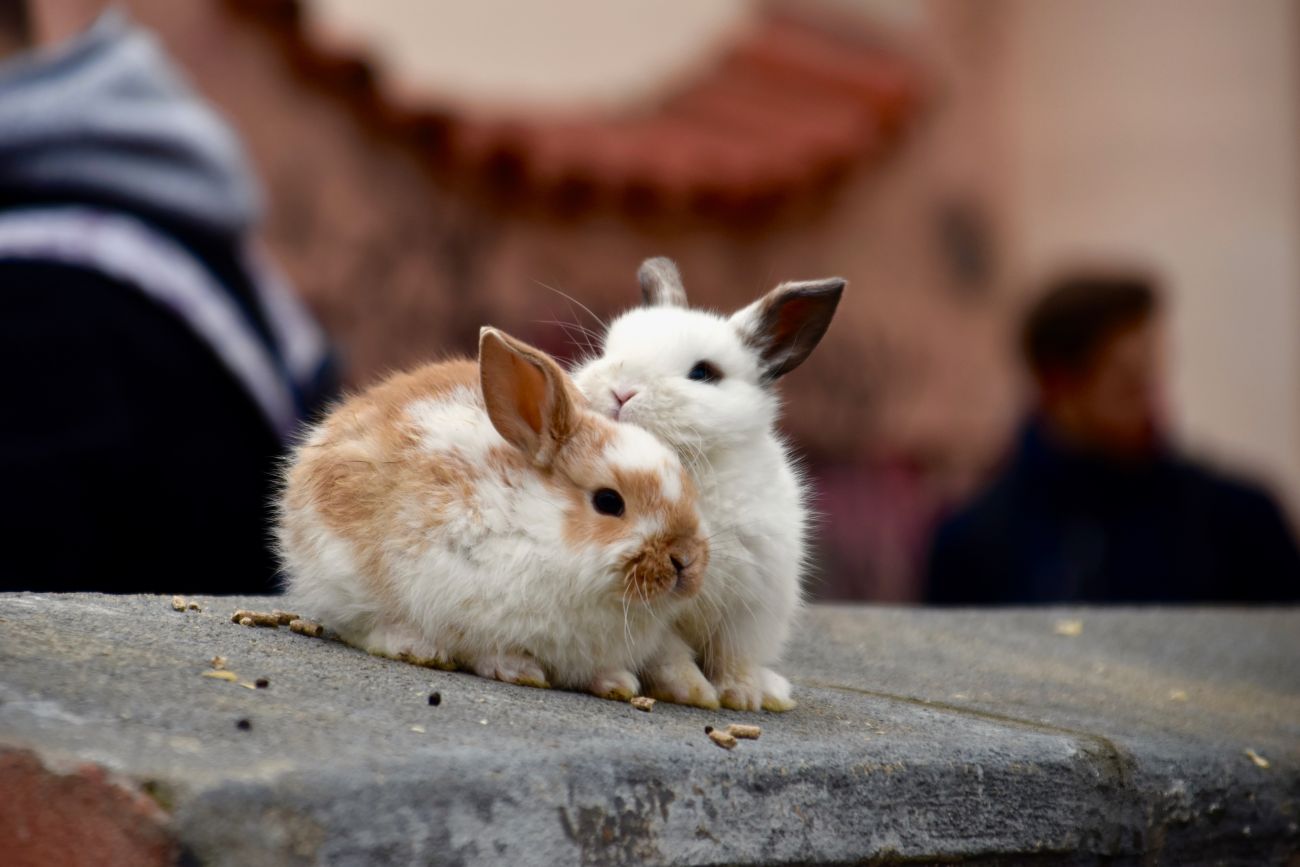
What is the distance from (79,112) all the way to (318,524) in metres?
1.79

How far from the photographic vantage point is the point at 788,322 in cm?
220

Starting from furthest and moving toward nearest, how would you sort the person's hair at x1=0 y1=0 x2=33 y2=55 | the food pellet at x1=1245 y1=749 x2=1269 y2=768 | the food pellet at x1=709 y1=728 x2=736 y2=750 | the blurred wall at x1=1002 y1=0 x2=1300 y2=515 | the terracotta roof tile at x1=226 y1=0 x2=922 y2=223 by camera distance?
the blurred wall at x1=1002 y1=0 x2=1300 y2=515 < the terracotta roof tile at x1=226 y1=0 x2=922 y2=223 < the person's hair at x1=0 y1=0 x2=33 y2=55 < the food pellet at x1=1245 y1=749 x2=1269 y2=768 < the food pellet at x1=709 y1=728 x2=736 y2=750

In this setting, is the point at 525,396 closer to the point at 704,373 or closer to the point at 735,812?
the point at 704,373

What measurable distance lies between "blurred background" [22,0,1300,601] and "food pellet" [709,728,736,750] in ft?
12.1

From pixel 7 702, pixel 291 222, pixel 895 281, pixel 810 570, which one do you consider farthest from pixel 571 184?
pixel 7 702

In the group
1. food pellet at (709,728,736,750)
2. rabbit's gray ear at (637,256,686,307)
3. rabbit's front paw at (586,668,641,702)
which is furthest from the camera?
rabbit's gray ear at (637,256,686,307)

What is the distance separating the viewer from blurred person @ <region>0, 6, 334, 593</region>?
3129 millimetres

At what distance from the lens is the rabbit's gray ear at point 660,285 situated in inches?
92.5

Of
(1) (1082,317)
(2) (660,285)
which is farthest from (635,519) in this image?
(1) (1082,317)

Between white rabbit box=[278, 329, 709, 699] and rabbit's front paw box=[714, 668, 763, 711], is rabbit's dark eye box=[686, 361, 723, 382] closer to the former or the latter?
white rabbit box=[278, 329, 709, 699]

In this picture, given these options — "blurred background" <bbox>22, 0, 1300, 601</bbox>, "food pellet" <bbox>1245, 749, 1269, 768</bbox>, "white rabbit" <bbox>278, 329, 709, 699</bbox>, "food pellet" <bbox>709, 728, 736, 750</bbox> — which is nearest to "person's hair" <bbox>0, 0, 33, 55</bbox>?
"blurred background" <bbox>22, 0, 1300, 601</bbox>

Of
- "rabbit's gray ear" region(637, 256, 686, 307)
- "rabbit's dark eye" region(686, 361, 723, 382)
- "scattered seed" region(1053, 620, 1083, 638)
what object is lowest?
"scattered seed" region(1053, 620, 1083, 638)

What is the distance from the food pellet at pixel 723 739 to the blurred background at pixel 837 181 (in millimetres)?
3685

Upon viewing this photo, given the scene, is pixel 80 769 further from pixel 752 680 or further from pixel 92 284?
pixel 92 284
